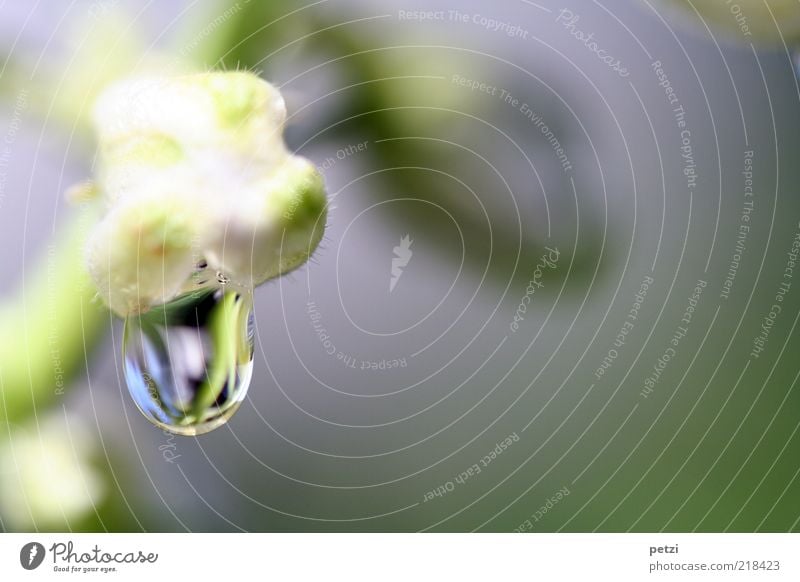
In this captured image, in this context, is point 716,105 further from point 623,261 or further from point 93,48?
point 93,48

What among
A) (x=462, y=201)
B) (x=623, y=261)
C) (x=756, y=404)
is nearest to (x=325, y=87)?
(x=462, y=201)

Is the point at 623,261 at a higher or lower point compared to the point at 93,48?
lower
